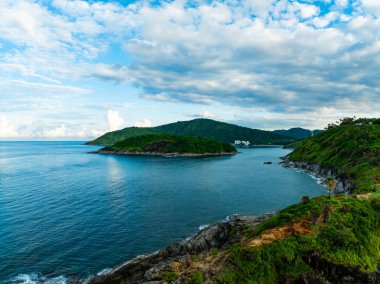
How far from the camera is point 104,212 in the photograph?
80062 mm

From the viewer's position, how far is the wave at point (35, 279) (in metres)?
43.4

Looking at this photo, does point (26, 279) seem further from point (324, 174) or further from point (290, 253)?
point (324, 174)

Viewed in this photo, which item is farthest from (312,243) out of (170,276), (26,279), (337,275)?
(26,279)

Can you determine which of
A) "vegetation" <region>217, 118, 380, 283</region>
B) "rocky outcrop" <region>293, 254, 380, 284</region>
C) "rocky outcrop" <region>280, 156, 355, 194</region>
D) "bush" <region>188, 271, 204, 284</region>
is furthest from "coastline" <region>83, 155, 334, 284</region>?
"rocky outcrop" <region>280, 156, 355, 194</region>

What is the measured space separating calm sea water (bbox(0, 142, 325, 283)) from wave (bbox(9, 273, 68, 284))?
15cm

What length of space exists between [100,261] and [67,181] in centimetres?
9220

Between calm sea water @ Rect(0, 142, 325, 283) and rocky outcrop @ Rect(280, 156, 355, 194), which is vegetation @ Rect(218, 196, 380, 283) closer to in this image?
calm sea water @ Rect(0, 142, 325, 283)

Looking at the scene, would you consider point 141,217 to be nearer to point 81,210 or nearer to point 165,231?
point 165,231

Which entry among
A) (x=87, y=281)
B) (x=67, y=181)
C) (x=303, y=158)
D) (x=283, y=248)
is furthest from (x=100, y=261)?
(x=303, y=158)

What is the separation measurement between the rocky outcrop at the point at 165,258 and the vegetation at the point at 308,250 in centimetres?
877

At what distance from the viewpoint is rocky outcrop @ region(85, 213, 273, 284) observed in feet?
134

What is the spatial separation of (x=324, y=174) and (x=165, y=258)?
116423 millimetres

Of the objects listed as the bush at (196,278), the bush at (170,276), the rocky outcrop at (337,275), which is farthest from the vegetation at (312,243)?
the bush at (170,276)

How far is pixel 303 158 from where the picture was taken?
19612 cm
